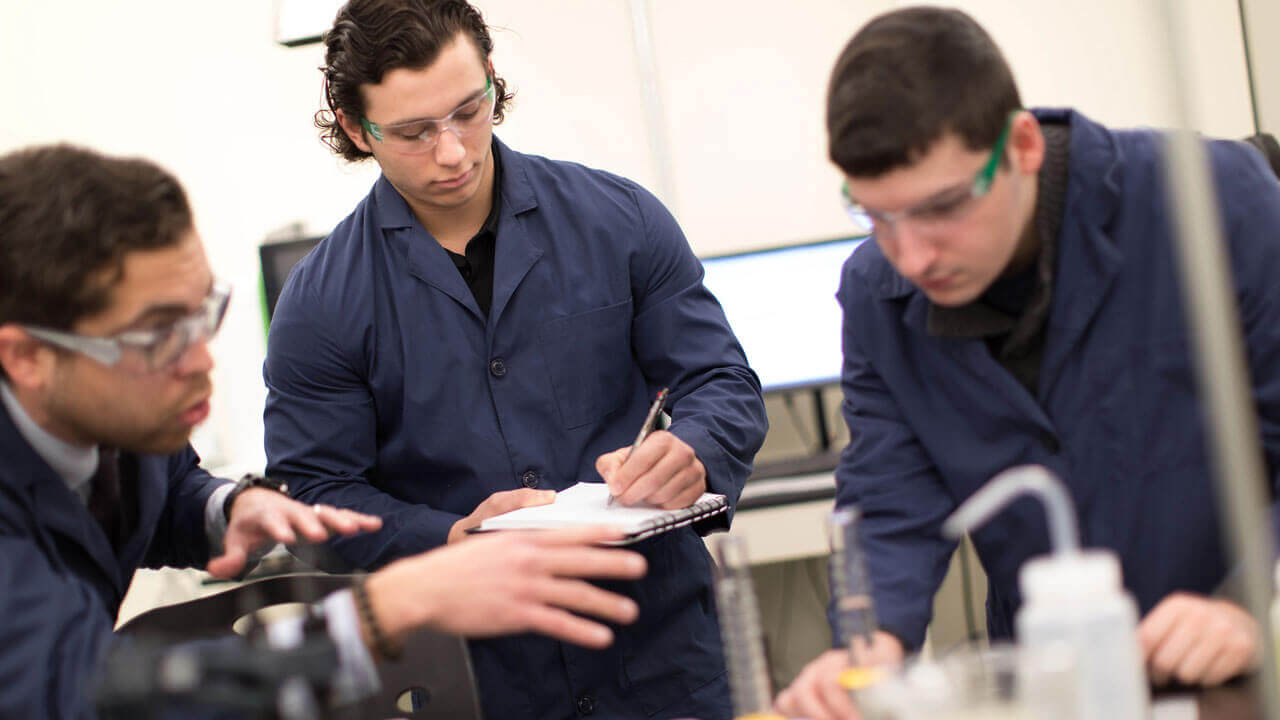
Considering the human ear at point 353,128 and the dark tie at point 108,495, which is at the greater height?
the human ear at point 353,128

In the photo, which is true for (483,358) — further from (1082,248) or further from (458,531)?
(1082,248)

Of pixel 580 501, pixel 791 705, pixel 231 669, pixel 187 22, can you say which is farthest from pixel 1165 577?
pixel 187 22

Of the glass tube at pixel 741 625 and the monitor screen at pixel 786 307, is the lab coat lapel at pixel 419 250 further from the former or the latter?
the monitor screen at pixel 786 307

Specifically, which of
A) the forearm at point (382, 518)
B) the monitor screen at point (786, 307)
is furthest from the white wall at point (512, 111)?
the forearm at point (382, 518)

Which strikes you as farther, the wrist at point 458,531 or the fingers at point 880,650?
the wrist at point 458,531

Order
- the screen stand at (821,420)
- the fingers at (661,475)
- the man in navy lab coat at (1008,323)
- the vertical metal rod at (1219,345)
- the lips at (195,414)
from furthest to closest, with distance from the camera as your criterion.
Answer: the screen stand at (821,420), the fingers at (661,475), the lips at (195,414), the man in navy lab coat at (1008,323), the vertical metal rod at (1219,345)

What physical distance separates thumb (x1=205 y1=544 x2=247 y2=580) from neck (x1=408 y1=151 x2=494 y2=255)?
0.64 metres

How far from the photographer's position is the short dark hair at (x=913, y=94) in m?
1.19

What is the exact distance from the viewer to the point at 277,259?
357 centimetres

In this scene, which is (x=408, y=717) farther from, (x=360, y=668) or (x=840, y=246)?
(x=840, y=246)

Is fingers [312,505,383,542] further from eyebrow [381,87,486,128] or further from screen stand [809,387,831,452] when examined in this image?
screen stand [809,387,831,452]

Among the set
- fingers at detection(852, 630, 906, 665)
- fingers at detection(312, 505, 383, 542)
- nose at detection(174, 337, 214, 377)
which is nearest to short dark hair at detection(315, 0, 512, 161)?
nose at detection(174, 337, 214, 377)

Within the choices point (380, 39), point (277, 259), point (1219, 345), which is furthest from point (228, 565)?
point (277, 259)

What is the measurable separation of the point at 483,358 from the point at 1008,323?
33.8 inches
